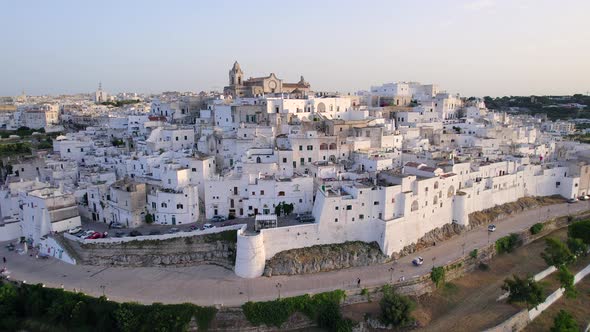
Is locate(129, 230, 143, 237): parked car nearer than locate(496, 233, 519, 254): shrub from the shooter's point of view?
Yes

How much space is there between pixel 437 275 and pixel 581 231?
38.8 feet

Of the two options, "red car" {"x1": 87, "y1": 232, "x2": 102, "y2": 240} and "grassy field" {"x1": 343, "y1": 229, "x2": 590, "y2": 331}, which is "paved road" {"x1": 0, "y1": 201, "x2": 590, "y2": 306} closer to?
"grassy field" {"x1": 343, "y1": 229, "x2": 590, "y2": 331}

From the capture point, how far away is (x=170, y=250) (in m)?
24.3

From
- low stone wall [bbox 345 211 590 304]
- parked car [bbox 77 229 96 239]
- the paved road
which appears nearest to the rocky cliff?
the paved road

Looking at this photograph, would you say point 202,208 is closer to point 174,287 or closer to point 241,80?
point 174,287

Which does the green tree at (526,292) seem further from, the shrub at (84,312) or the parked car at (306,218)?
the shrub at (84,312)

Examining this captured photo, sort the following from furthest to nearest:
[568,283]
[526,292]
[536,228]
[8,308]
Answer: [536,228]
[568,283]
[8,308]
[526,292]

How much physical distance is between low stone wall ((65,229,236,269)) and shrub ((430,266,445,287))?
1060cm

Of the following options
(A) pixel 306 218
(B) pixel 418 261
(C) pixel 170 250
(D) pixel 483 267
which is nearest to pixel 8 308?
(C) pixel 170 250

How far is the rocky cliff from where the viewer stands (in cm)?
2305

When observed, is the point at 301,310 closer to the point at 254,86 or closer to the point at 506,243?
the point at 506,243

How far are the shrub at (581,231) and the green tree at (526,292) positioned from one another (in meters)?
7.69

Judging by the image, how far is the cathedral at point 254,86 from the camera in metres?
48.3

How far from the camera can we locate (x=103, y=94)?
440 ft
